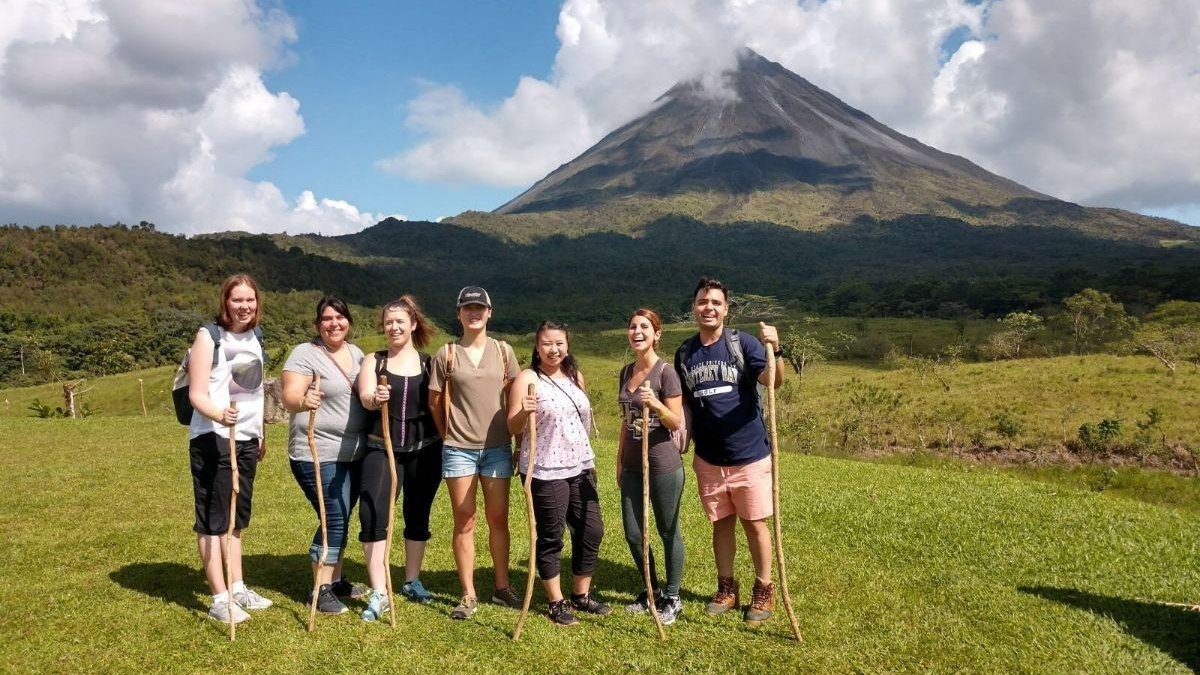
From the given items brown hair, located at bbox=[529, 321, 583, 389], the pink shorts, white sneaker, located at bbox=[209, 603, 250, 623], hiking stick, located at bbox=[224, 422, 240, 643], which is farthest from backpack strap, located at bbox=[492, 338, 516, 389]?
white sneaker, located at bbox=[209, 603, 250, 623]

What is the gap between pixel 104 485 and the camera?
351 inches

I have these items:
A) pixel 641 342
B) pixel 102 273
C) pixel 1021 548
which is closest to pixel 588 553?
pixel 641 342

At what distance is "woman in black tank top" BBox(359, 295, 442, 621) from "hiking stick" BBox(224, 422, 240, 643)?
31.9 inches

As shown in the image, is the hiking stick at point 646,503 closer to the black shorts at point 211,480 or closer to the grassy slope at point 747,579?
the grassy slope at point 747,579

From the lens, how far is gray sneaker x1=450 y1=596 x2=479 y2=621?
4.66m

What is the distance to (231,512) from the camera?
4.40 m

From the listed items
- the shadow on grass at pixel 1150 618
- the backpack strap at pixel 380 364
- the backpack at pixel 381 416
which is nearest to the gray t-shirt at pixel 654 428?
the backpack at pixel 381 416

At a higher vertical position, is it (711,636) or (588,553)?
(588,553)

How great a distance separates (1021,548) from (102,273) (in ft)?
402

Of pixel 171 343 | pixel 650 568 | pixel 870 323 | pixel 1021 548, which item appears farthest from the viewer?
pixel 870 323

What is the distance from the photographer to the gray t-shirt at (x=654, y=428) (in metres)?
4.45

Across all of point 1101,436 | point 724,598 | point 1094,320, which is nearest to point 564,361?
point 724,598

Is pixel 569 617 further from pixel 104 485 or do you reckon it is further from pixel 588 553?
pixel 104 485

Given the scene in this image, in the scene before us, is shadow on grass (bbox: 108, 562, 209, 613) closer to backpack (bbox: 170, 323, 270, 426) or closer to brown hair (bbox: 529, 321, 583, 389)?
backpack (bbox: 170, 323, 270, 426)
